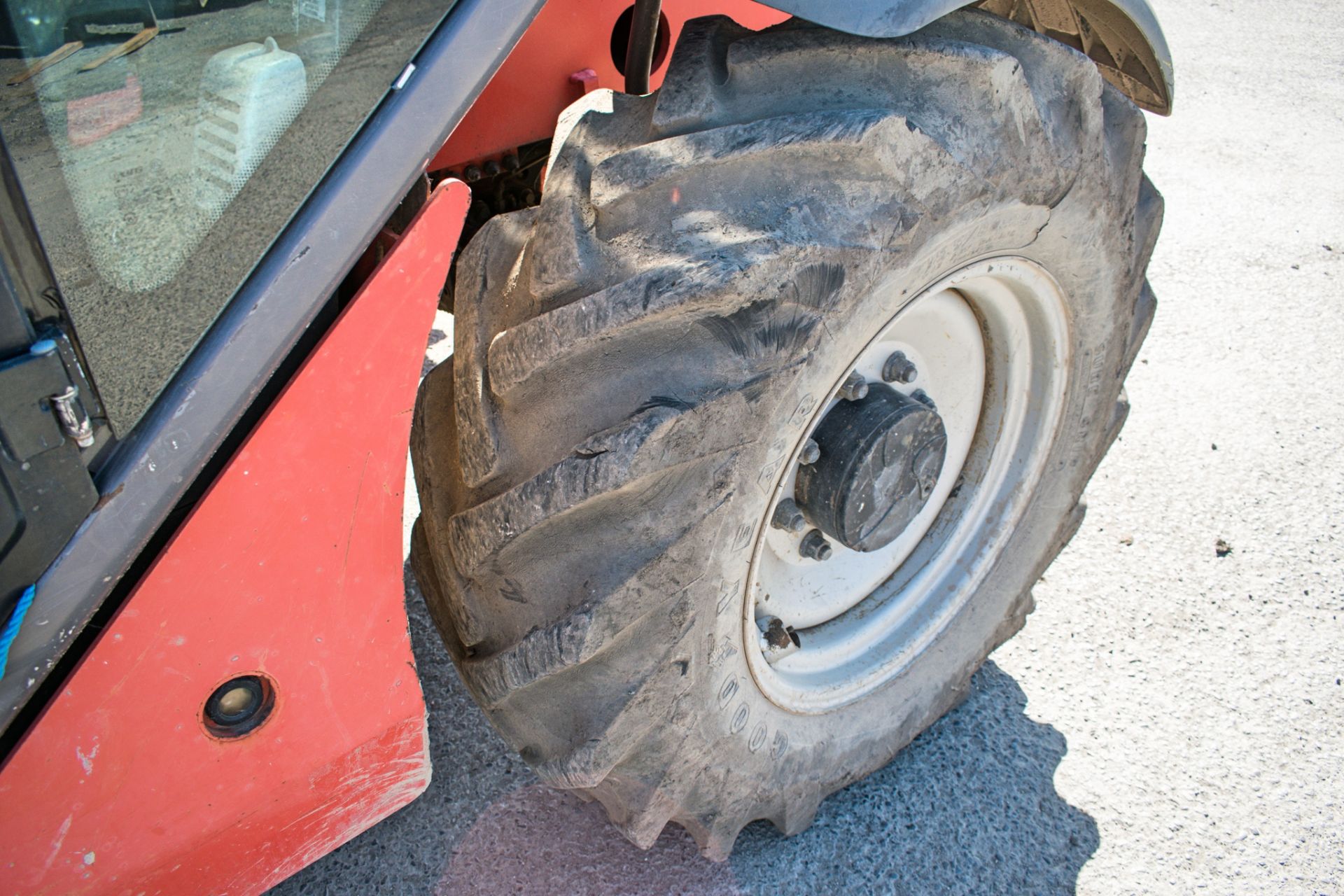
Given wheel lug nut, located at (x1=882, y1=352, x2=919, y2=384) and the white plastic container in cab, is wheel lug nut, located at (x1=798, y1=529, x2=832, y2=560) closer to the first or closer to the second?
wheel lug nut, located at (x1=882, y1=352, x2=919, y2=384)

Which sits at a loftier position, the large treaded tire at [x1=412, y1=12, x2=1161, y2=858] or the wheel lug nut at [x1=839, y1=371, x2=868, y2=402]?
the large treaded tire at [x1=412, y1=12, x2=1161, y2=858]

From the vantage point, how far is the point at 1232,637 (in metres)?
2.04

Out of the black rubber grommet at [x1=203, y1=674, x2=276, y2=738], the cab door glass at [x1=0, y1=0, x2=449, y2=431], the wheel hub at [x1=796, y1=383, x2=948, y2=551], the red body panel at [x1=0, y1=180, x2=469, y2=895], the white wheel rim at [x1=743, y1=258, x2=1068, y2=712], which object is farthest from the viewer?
the white wheel rim at [x1=743, y1=258, x2=1068, y2=712]

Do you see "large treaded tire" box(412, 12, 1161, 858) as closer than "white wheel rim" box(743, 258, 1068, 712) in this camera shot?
Yes

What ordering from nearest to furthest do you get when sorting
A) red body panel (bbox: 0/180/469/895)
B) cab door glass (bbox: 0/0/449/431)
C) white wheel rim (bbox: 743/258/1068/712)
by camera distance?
1. cab door glass (bbox: 0/0/449/431)
2. red body panel (bbox: 0/180/469/895)
3. white wheel rim (bbox: 743/258/1068/712)

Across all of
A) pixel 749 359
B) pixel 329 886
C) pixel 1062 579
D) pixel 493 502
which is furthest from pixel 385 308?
pixel 1062 579

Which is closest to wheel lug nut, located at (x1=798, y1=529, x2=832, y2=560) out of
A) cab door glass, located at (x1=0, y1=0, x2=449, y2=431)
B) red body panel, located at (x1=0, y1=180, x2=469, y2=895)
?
red body panel, located at (x1=0, y1=180, x2=469, y2=895)

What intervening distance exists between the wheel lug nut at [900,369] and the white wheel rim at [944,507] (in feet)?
0.04

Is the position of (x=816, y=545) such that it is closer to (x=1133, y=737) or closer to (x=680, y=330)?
(x=680, y=330)

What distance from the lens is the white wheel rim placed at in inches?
59.8

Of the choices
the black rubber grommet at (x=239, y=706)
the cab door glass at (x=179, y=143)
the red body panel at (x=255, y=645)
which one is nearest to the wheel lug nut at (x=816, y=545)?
the red body panel at (x=255, y=645)

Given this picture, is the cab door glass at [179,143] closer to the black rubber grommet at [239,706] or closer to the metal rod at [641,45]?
the black rubber grommet at [239,706]

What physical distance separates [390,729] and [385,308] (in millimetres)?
566

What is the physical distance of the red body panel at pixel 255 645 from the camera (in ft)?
3.08
